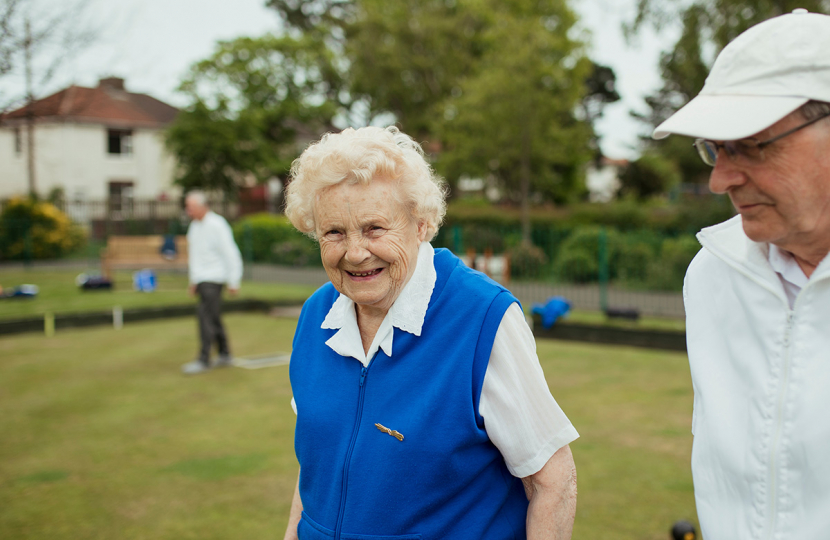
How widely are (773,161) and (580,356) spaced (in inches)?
299

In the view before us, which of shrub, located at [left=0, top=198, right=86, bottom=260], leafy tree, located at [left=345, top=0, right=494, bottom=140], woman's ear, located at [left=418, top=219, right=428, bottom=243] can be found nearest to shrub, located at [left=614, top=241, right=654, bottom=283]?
woman's ear, located at [left=418, top=219, right=428, bottom=243]

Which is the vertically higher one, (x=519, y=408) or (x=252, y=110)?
(x=252, y=110)

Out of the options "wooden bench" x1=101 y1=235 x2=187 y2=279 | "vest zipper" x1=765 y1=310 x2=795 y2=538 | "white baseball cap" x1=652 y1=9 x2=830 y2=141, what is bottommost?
"wooden bench" x1=101 y1=235 x2=187 y2=279

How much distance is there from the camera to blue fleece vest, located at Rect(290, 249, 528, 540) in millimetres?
1775

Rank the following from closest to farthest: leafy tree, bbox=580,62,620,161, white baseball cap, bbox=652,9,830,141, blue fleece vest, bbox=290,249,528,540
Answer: white baseball cap, bbox=652,9,830,141 → blue fleece vest, bbox=290,249,528,540 → leafy tree, bbox=580,62,620,161

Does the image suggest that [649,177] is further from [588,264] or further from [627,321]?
[627,321]

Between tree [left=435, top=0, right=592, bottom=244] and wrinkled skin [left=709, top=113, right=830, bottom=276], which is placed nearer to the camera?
wrinkled skin [left=709, top=113, right=830, bottom=276]

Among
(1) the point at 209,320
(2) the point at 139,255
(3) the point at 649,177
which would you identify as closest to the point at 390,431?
(1) the point at 209,320

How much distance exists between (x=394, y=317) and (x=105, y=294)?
48.2 feet

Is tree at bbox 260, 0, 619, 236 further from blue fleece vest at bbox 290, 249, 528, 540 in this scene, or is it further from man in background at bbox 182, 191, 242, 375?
blue fleece vest at bbox 290, 249, 528, 540

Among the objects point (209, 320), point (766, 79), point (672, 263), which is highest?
point (766, 79)

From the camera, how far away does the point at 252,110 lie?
33.3 metres

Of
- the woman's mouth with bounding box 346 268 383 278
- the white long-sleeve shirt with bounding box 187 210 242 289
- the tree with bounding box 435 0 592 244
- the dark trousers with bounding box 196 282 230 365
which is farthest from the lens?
the tree with bounding box 435 0 592 244

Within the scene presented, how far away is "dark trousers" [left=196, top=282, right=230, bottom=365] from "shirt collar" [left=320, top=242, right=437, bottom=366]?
6.41 m
